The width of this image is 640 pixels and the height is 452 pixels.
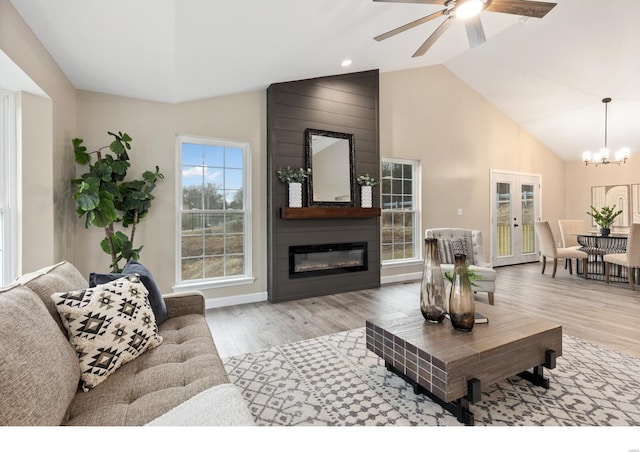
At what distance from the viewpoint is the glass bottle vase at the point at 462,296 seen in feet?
6.14

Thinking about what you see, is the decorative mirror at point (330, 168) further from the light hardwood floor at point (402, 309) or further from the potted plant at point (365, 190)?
the light hardwood floor at point (402, 309)

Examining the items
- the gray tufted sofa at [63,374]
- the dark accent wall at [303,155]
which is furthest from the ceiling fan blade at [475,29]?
the gray tufted sofa at [63,374]

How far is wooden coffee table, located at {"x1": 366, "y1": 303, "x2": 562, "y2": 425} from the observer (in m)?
1.60

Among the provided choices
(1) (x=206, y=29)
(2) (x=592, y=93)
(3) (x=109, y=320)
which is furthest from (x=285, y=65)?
(2) (x=592, y=93)

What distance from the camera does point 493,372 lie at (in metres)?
1.70

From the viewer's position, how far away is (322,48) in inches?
137

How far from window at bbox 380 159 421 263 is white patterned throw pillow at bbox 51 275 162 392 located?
4.16m

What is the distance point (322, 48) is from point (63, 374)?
3.56 m

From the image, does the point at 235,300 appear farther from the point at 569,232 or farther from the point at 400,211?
the point at 569,232

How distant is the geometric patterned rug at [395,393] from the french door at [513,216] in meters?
4.44

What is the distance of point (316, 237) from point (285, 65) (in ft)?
7.18

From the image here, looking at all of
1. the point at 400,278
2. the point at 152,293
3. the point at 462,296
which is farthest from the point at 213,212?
the point at 400,278

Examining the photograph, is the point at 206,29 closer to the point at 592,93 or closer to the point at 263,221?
the point at 263,221

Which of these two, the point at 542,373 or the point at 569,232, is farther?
the point at 569,232
